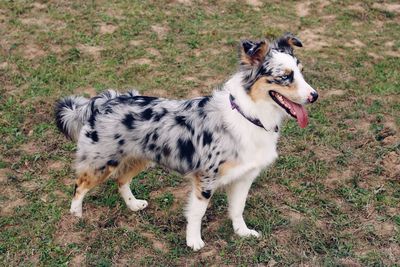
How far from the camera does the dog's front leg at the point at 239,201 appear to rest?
413cm

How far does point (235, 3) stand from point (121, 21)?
7.22 ft

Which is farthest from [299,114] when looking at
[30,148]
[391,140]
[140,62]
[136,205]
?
[140,62]

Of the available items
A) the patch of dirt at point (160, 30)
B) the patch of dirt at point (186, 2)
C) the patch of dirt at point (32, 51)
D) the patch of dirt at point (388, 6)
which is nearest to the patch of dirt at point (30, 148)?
the patch of dirt at point (32, 51)

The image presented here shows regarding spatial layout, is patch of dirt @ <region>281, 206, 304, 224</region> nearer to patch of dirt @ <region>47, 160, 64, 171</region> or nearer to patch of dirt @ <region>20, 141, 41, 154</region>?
patch of dirt @ <region>47, 160, 64, 171</region>

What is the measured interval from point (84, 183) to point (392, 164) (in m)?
3.23

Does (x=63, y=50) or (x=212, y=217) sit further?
(x=63, y=50)

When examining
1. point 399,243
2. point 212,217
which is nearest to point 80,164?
point 212,217

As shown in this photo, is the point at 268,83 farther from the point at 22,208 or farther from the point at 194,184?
the point at 22,208

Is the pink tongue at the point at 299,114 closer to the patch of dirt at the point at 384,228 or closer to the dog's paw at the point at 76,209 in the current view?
the patch of dirt at the point at 384,228

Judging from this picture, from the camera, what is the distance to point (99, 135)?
4.18 metres

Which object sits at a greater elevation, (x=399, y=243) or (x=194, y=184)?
(x=194, y=184)

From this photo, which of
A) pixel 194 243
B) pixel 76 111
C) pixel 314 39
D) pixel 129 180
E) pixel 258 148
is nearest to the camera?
pixel 258 148

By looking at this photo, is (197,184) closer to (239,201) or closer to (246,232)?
(239,201)

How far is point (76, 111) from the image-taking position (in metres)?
4.38
